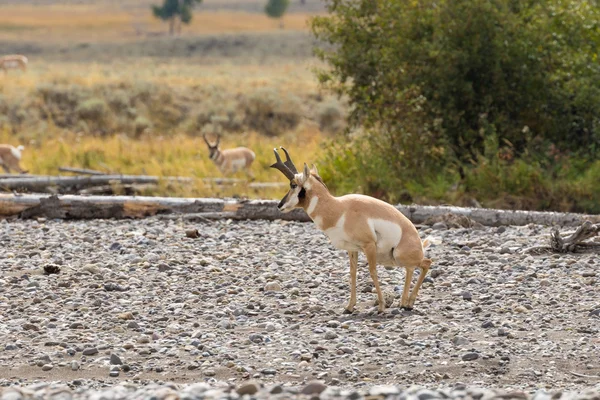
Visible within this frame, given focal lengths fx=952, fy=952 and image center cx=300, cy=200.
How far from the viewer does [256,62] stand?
79.1 meters

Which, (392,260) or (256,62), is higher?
(392,260)

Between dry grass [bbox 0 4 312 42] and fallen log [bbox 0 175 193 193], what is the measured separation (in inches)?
3479

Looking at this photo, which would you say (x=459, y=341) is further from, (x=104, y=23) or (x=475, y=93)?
(x=104, y=23)

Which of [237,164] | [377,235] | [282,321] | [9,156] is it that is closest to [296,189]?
[377,235]

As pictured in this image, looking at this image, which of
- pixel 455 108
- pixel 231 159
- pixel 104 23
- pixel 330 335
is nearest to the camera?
pixel 330 335

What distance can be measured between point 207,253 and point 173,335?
3.50 metres

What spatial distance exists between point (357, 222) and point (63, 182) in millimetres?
10506

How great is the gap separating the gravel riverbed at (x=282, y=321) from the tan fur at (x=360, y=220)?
20.9 inches

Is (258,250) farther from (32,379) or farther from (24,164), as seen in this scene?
(24,164)

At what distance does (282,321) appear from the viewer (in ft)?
27.8

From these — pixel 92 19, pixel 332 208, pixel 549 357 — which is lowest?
pixel 92 19

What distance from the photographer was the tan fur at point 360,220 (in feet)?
27.6

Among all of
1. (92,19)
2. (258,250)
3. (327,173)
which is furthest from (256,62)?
(258,250)

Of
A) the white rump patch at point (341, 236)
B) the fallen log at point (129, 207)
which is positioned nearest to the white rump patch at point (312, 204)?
the white rump patch at point (341, 236)
